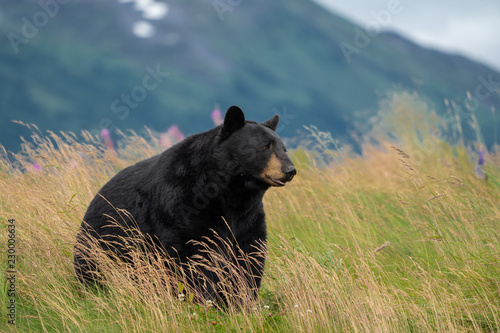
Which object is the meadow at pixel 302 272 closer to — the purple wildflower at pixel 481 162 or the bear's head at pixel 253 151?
the purple wildflower at pixel 481 162

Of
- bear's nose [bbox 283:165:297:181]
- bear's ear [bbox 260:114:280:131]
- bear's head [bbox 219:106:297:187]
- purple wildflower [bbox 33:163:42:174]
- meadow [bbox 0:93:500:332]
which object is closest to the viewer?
meadow [bbox 0:93:500:332]

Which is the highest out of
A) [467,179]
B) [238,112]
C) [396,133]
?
[238,112]

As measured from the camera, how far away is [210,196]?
407cm

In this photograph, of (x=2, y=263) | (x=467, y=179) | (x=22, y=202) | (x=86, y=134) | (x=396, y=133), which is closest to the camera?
(x=2, y=263)

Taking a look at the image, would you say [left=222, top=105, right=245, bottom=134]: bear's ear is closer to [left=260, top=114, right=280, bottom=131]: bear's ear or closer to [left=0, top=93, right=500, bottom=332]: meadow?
[left=260, top=114, right=280, bottom=131]: bear's ear

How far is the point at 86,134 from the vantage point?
7328 mm

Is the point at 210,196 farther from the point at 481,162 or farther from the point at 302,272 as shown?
the point at 481,162

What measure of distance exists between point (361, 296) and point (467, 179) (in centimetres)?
409

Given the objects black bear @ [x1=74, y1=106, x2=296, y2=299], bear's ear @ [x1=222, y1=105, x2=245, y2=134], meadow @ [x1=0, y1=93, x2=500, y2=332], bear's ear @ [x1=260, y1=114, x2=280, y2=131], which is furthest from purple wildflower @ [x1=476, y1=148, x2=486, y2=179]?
bear's ear @ [x1=222, y1=105, x2=245, y2=134]

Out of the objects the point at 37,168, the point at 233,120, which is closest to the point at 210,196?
the point at 233,120

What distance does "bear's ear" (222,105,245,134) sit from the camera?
3.98m

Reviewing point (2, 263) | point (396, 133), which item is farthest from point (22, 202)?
point (396, 133)

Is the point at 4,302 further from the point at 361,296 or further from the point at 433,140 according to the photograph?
the point at 433,140

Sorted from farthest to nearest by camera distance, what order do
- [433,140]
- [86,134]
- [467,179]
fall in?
[433,140], [86,134], [467,179]
